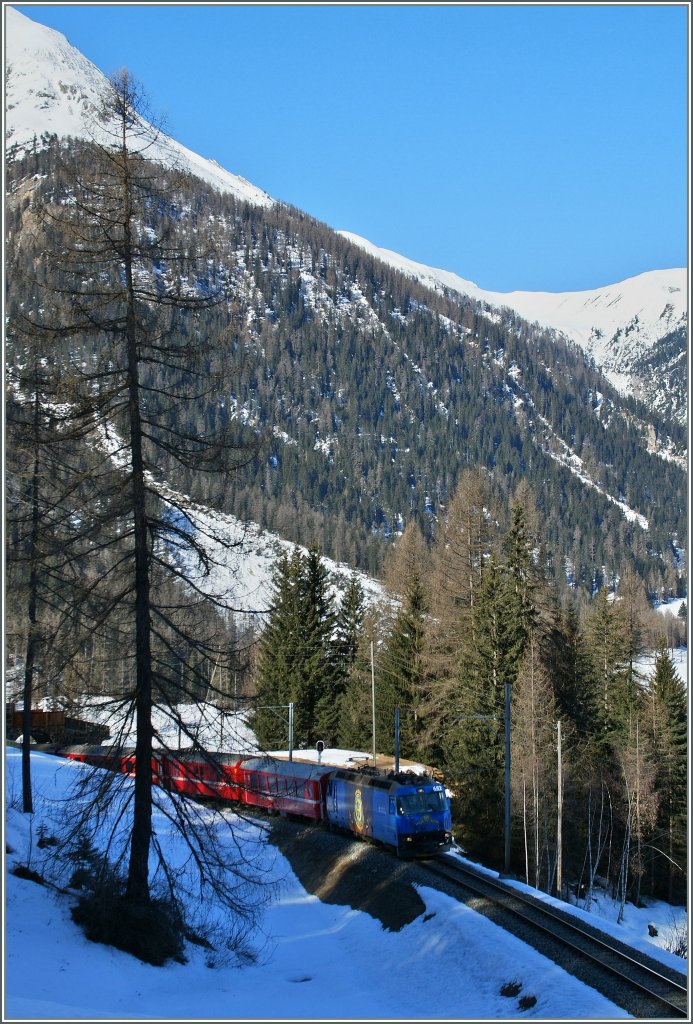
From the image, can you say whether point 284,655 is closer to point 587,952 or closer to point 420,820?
point 420,820

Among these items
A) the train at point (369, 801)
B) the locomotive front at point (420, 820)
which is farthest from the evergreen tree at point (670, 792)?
the locomotive front at point (420, 820)

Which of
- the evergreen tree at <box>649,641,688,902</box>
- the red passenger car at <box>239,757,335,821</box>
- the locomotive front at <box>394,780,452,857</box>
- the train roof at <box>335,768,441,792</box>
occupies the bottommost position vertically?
the evergreen tree at <box>649,641,688,902</box>

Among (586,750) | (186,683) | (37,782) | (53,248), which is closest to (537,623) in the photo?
(586,750)

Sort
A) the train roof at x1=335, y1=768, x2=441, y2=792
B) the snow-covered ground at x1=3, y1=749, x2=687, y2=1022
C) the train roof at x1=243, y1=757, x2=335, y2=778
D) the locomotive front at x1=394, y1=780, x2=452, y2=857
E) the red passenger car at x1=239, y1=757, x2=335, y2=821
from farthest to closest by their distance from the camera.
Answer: the train roof at x1=243, y1=757, x2=335, y2=778 < the red passenger car at x1=239, y1=757, x2=335, y2=821 < the train roof at x1=335, y1=768, x2=441, y2=792 < the locomotive front at x1=394, y1=780, x2=452, y2=857 < the snow-covered ground at x1=3, y1=749, x2=687, y2=1022

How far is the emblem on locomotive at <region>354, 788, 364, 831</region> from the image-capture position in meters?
33.6

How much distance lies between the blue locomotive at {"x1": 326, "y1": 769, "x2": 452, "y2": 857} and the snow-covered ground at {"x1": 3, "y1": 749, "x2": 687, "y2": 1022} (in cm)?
459

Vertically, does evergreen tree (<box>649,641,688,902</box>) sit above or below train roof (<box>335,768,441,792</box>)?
below

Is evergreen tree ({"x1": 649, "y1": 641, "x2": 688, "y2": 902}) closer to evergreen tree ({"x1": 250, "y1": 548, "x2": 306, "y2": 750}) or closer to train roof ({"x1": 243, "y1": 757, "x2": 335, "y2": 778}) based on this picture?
train roof ({"x1": 243, "y1": 757, "x2": 335, "y2": 778})

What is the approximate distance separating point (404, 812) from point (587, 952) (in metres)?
12.1

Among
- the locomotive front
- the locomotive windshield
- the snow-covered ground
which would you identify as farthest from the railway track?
the locomotive windshield

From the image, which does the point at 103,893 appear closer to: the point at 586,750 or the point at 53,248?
the point at 53,248

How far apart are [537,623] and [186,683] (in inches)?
1115

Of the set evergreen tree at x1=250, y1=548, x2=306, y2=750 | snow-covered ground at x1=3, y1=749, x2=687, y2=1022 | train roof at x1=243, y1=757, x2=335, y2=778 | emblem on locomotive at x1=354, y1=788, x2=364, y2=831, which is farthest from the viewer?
evergreen tree at x1=250, y1=548, x2=306, y2=750

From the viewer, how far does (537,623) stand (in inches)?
A: 1766
